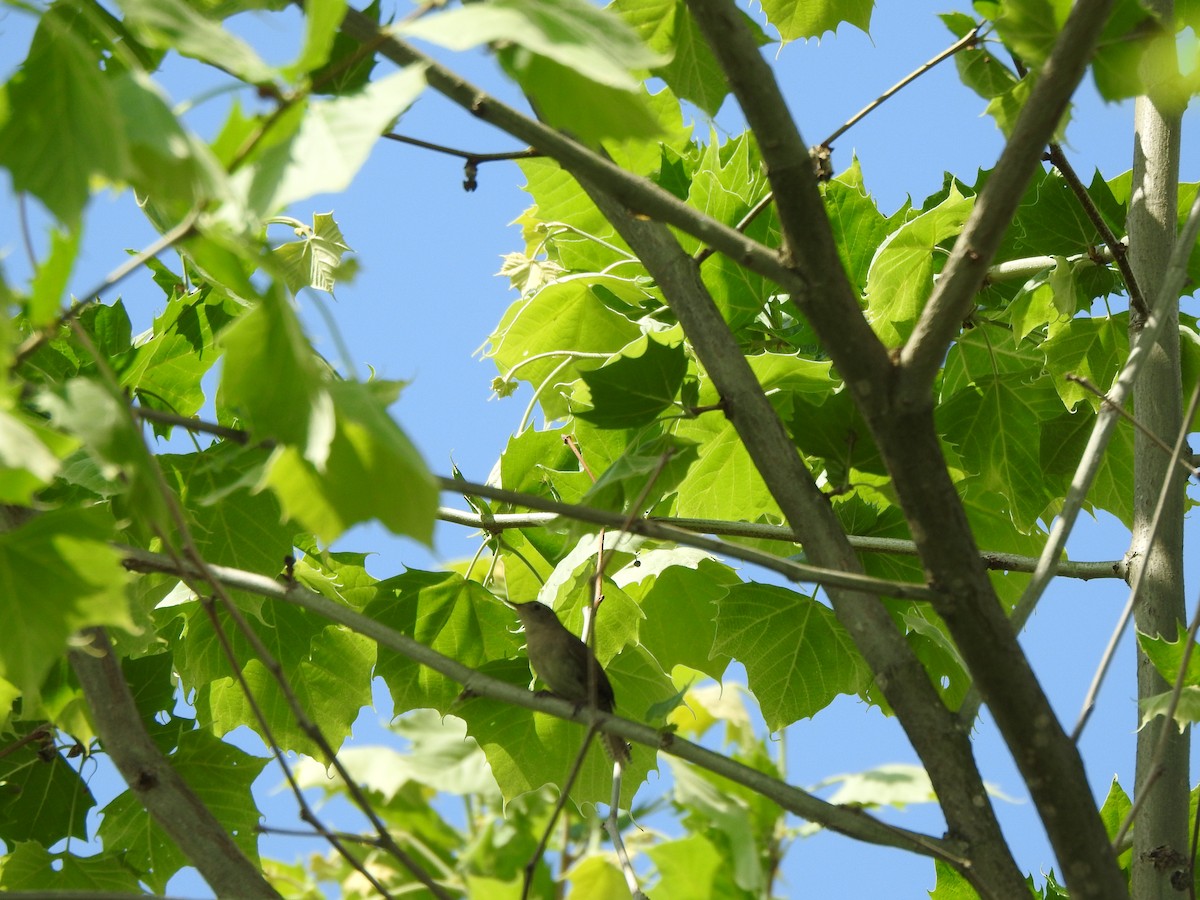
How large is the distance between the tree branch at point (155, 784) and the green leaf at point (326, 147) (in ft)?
2.83

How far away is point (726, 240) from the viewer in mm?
1023

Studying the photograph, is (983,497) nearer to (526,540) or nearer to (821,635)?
(821,635)

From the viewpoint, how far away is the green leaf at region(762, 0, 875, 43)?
6.45 ft

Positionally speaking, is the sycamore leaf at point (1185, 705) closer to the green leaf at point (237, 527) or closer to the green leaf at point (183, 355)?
the green leaf at point (237, 527)

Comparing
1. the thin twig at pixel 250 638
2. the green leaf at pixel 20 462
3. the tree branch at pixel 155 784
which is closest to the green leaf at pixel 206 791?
the tree branch at pixel 155 784

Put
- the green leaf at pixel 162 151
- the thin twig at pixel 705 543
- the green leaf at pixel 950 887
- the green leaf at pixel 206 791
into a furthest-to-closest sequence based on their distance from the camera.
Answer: the green leaf at pixel 206 791 < the green leaf at pixel 950 887 < the thin twig at pixel 705 543 < the green leaf at pixel 162 151

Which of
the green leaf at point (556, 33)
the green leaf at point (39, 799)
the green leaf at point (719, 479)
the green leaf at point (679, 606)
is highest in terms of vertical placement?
the green leaf at point (719, 479)

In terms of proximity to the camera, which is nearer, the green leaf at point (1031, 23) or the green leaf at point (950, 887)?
the green leaf at point (1031, 23)

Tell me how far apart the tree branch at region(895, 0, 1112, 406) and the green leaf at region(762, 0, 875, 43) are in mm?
1042

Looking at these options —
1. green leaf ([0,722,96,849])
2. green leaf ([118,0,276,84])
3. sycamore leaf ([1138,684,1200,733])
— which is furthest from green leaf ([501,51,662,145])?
green leaf ([0,722,96,849])

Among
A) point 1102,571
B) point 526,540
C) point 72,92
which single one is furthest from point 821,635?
point 72,92

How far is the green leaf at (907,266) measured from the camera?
1.94 metres

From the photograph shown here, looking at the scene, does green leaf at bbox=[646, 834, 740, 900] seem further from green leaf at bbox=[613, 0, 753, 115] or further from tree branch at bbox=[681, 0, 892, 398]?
green leaf at bbox=[613, 0, 753, 115]

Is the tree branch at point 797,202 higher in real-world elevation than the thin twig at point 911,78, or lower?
lower
